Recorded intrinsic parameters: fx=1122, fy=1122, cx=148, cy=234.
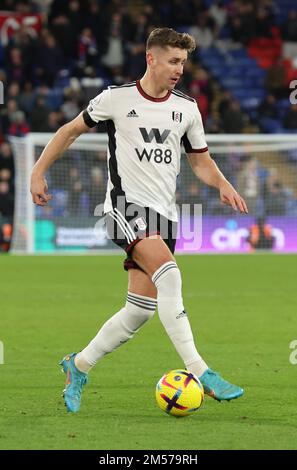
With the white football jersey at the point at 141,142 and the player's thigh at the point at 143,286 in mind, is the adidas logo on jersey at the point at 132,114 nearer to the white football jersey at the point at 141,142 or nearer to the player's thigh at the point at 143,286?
the white football jersey at the point at 141,142

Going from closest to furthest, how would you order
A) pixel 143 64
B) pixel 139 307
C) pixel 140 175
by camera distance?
pixel 139 307, pixel 140 175, pixel 143 64

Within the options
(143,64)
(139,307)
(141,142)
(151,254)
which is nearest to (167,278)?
(151,254)

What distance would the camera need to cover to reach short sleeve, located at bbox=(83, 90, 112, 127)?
22.9 ft

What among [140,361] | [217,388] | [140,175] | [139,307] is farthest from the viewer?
[140,361]

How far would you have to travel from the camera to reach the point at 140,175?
22.8ft

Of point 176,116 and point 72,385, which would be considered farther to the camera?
point 176,116

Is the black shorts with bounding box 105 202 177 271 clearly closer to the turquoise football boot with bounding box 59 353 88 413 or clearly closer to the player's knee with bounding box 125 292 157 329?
the player's knee with bounding box 125 292 157 329

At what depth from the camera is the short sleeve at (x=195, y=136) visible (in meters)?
7.18

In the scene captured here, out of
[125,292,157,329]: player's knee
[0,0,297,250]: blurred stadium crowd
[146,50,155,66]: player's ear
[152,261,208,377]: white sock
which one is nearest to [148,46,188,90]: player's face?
[146,50,155,66]: player's ear

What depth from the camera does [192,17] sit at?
27344 mm

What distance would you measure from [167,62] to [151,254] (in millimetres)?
1185

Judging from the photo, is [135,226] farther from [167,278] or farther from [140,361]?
[140,361]

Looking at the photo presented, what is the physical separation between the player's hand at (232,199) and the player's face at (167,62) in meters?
0.75

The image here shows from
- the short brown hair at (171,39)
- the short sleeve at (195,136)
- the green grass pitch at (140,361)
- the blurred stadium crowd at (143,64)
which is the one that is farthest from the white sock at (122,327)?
the blurred stadium crowd at (143,64)
